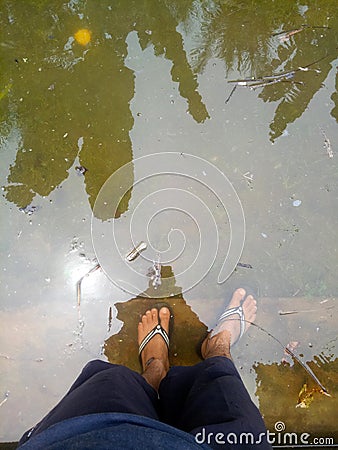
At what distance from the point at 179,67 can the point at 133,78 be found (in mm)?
209

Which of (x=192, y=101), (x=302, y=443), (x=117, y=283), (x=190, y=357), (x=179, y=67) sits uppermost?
(x=179, y=67)

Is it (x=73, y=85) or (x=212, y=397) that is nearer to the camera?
(x=212, y=397)

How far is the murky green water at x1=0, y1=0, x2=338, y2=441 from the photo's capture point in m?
1.70

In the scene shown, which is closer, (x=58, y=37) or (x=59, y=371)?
(x=59, y=371)

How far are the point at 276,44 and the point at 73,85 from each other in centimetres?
91

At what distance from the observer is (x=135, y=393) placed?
1.23m

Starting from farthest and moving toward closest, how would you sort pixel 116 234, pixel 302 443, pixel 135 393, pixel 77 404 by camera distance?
1. pixel 116 234
2. pixel 302 443
3. pixel 135 393
4. pixel 77 404

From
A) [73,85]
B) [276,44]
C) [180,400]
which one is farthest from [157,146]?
[180,400]

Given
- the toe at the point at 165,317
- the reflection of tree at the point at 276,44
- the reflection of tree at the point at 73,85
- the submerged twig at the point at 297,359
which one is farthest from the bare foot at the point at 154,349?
the reflection of tree at the point at 276,44

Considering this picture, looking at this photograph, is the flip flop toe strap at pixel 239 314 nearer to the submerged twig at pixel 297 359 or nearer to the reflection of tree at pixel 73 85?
the submerged twig at pixel 297 359

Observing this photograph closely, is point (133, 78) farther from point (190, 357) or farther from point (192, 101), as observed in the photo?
point (190, 357)

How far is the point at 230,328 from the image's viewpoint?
169 centimetres

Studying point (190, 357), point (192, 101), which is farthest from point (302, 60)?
point (190, 357)

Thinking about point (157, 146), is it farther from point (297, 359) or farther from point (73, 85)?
point (297, 359)
